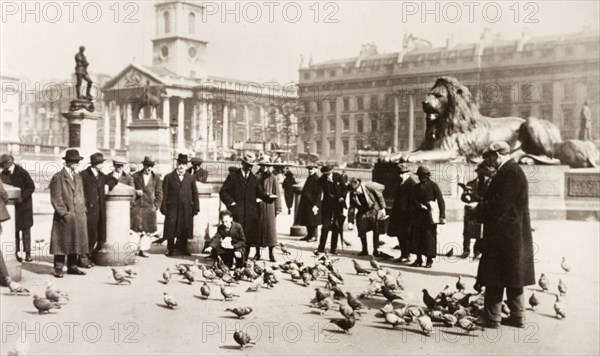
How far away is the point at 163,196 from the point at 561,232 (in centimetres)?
964

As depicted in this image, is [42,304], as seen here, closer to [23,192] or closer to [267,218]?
[23,192]

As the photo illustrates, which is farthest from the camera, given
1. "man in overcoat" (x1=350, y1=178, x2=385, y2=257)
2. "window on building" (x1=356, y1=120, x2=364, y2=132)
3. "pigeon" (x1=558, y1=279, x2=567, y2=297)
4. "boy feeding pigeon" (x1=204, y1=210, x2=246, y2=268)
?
"window on building" (x1=356, y1=120, x2=364, y2=132)

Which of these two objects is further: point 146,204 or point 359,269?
point 146,204

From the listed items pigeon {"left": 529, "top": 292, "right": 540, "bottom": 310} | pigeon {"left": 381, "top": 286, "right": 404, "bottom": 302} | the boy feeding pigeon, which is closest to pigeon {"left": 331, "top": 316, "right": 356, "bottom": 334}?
pigeon {"left": 381, "top": 286, "right": 404, "bottom": 302}

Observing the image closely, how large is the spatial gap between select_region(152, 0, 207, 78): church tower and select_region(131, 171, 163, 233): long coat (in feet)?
217

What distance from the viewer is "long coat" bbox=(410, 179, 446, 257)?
1173 centimetres

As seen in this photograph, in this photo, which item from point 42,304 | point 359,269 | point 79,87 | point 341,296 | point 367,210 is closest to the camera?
point 42,304

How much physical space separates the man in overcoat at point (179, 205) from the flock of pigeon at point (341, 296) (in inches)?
61.0

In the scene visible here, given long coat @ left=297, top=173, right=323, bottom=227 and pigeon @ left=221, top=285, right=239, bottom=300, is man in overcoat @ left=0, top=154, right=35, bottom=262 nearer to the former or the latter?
pigeon @ left=221, top=285, right=239, bottom=300

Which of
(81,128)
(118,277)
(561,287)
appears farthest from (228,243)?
(81,128)

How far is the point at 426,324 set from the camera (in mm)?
7234

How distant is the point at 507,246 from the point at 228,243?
4.44m

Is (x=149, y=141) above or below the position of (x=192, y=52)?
below

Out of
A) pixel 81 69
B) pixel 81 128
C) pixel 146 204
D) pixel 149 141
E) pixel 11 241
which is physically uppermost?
pixel 81 69
